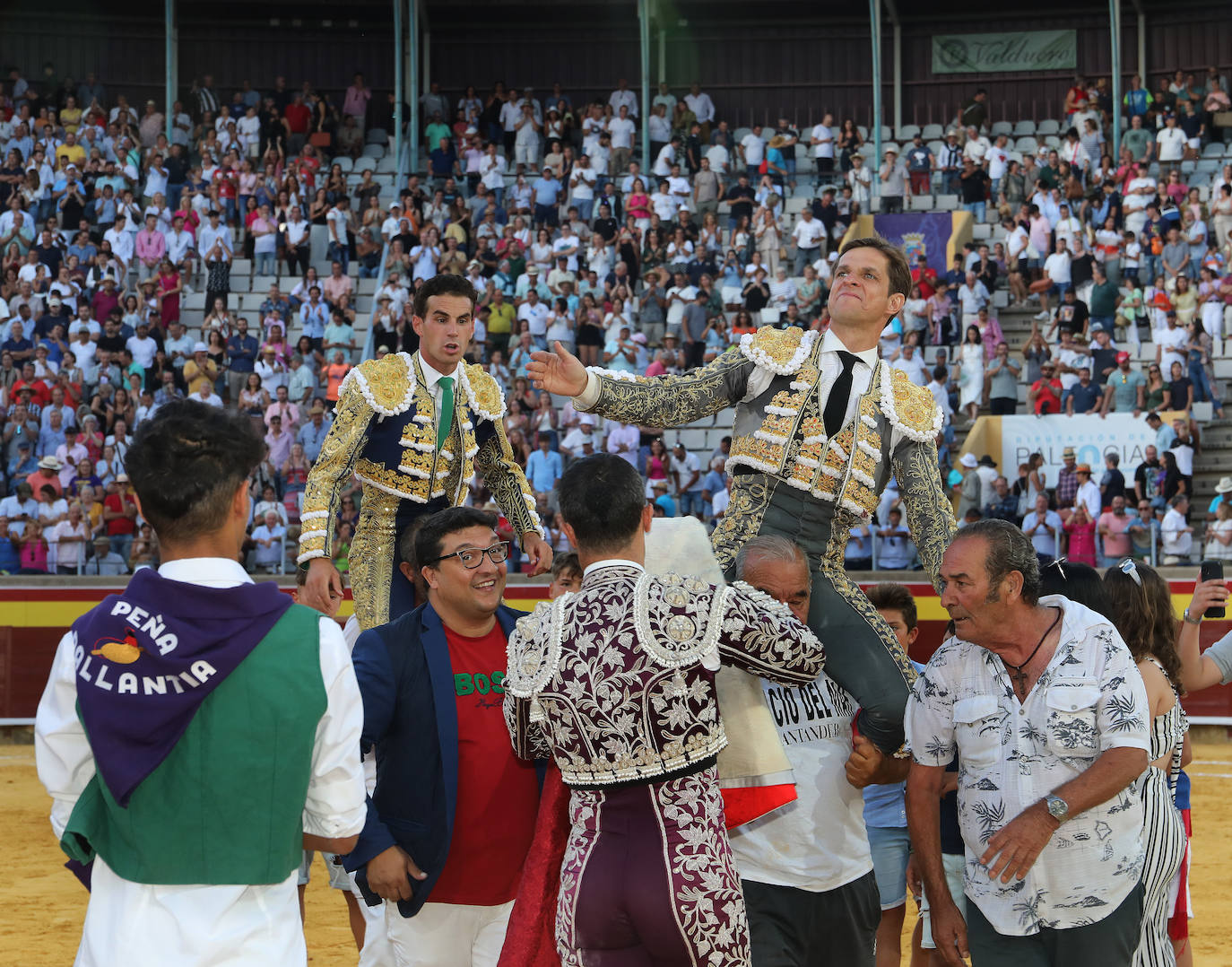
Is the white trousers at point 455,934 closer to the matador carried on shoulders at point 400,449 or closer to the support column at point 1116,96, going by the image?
the matador carried on shoulders at point 400,449

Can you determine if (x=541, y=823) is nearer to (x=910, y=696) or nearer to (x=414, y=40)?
(x=910, y=696)

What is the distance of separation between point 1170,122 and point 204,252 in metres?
10.8

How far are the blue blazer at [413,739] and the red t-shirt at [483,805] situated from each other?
0.05 metres

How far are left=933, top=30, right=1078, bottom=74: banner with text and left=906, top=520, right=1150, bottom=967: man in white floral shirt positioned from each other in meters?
19.2

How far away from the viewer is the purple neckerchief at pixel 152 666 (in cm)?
228

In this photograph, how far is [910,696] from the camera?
333 centimetres

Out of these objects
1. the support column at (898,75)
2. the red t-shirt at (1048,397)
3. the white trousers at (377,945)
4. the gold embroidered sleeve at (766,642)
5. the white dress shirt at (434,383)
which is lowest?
the white trousers at (377,945)

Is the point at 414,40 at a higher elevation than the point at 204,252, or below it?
higher

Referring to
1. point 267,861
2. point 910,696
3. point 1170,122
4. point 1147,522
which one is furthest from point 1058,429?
point 267,861

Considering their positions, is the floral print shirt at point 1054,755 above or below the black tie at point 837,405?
below

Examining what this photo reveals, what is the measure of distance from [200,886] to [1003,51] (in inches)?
815

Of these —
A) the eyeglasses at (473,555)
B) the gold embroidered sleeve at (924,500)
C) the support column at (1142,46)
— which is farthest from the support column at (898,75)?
the eyeglasses at (473,555)

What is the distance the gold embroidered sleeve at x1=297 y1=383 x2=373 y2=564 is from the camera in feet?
14.3

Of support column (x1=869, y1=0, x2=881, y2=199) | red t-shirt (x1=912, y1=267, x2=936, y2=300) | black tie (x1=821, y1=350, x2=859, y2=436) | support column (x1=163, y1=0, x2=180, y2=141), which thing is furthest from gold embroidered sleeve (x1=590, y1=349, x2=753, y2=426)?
support column (x1=163, y1=0, x2=180, y2=141)
